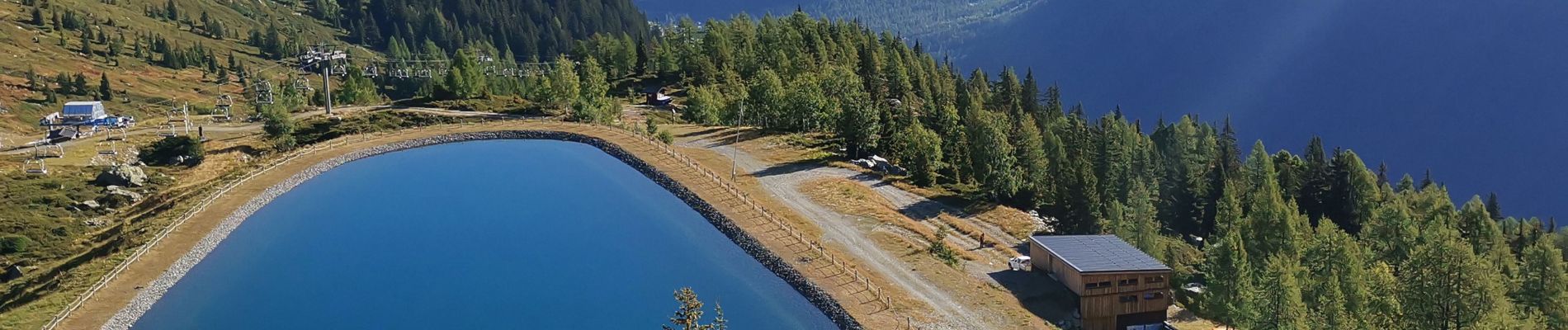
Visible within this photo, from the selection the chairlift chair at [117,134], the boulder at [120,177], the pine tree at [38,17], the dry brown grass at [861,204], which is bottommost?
the dry brown grass at [861,204]

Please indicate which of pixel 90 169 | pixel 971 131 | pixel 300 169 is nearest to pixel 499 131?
pixel 300 169

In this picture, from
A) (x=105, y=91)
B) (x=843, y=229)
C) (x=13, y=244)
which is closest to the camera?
(x=13, y=244)

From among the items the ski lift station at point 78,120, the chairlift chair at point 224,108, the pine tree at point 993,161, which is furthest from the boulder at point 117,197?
the pine tree at point 993,161

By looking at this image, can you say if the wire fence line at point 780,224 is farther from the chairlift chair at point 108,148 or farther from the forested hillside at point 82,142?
the chairlift chair at point 108,148

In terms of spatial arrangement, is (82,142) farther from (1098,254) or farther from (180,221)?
(1098,254)

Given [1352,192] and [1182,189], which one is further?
[1182,189]

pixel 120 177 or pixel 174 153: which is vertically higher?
pixel 174 153

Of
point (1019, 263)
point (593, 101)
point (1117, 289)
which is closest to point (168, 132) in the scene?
point (593, 101)

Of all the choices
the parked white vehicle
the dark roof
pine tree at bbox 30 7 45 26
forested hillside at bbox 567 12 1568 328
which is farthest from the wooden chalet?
pine tree at bbox 30 7 45 26
